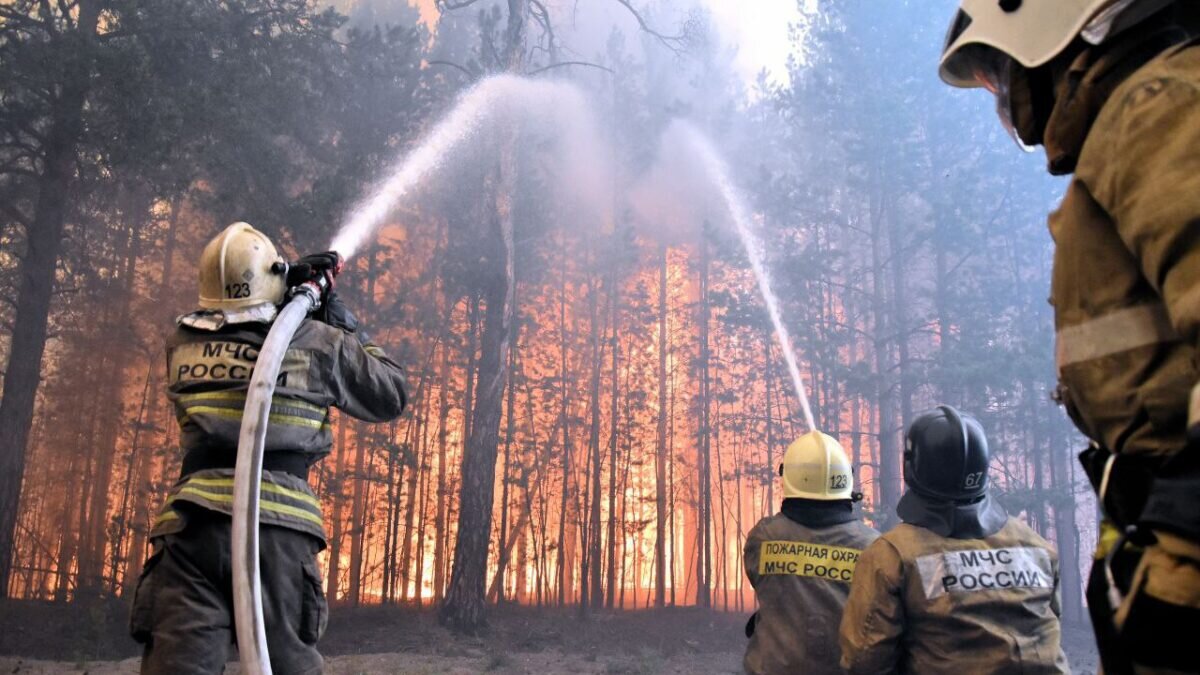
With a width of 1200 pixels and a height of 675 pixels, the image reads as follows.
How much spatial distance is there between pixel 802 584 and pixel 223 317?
117 inches

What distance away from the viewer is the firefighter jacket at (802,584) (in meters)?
4.11

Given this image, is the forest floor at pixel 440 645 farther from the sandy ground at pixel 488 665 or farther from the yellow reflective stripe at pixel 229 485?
the yellow reflective stripe at pixel 229 485

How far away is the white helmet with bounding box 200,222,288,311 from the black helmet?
2.75 m

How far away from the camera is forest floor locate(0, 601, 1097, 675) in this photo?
9953 millimetres

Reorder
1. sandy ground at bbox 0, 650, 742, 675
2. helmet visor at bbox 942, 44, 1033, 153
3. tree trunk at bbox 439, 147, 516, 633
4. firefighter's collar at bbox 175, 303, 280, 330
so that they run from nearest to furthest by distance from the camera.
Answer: helmet visor at bbox 942, 44, 1033, 153, firefighter's collar at bbox 175, 303, 280, 330, sandy ground at bbox 0, 650, 742, 675, tree trunk at bbox 439, 147, 516, 633

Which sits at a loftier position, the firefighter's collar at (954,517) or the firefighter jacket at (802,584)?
the firefighter's collar at (954,517)

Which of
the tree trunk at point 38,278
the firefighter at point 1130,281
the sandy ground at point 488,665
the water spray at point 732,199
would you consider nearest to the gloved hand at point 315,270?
the firefighter at point 1130,281

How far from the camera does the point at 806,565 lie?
4.21 m

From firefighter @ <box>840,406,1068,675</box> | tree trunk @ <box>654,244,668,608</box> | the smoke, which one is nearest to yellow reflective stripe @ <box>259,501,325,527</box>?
firefighter @ <box>840,406,1068,675</box>

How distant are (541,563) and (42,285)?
1322cm

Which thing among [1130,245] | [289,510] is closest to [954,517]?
[1130,245]

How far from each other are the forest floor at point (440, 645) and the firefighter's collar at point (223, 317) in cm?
699

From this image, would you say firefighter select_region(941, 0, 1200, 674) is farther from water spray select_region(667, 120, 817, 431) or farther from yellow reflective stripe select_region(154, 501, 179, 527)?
water spray select_region(667, 120, 817, 431)

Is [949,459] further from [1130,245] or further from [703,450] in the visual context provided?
[703,450]
